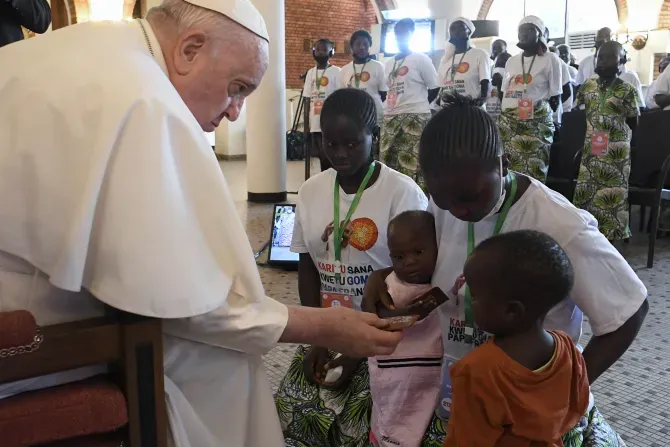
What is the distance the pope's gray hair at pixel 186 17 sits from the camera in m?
1.30

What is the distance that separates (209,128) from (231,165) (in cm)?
1065

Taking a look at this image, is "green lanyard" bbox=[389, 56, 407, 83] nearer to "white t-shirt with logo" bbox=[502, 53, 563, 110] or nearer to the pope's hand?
"white t-shirt with logo" bbox=[502, 53, 563, 110]

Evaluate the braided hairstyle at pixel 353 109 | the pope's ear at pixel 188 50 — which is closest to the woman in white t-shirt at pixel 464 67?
the braided hairstyle at pixel 353 109

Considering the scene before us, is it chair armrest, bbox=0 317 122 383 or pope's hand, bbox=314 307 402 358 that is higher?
chair armrest, bbox=0 317 122 383

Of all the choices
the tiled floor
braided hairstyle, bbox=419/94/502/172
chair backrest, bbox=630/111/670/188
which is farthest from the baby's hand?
chair backrest, bbox=630/111/670/188

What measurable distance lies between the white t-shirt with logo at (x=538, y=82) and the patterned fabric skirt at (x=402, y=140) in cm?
92

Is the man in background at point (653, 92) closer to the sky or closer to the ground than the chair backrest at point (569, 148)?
closer to the sky

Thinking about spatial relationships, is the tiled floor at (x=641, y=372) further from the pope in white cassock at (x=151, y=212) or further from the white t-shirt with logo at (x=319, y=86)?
the white t-shirt with logo at (x=319, y=86)

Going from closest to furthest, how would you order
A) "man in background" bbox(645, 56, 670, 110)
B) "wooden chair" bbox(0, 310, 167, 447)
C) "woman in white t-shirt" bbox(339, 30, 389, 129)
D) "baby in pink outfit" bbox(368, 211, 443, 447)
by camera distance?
1. "wooden chair" bbox(0, 310, 167, 447)
2. "baby in pink outfit" bbox(368, 211, 443, 447)
3. "man in background" bbox(645, 56, 670, 110)
4. "woman in white t-shirt" bbox(339, 30, 389, 129)

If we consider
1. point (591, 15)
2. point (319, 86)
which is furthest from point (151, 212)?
point (591, 15)

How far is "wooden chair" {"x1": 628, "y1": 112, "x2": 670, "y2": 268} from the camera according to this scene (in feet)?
14.7

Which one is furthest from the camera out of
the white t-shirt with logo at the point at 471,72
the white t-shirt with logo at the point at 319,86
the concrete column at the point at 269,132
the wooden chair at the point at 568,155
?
the white t-shirt with logo at the point at 319,86

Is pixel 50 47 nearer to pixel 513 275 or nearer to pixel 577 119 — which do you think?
pixel 513 275

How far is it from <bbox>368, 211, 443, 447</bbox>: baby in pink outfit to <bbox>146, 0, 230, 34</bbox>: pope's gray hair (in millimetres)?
682
